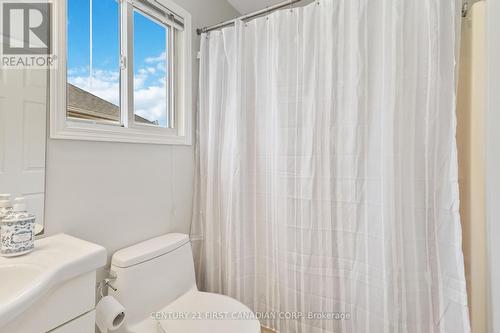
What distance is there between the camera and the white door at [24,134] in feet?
2.90

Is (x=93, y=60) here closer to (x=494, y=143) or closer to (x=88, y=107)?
(x=88, y=107)

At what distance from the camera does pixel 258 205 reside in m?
1.53

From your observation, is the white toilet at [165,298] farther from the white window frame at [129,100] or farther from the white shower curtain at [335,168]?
the white window frame at [129,100]

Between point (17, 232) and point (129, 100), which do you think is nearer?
point (17, 232)

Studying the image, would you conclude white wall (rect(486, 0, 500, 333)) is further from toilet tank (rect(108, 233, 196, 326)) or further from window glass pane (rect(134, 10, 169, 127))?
window glass pane (rect(134, 10, 169, 127))

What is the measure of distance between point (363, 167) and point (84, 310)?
1.28 meters

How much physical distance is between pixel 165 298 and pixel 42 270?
2.33ft

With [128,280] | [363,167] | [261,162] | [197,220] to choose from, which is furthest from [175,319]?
[363,167]

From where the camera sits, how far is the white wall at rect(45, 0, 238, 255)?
3.36ft

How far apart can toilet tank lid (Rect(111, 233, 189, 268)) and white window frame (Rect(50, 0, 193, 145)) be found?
22.5 inches

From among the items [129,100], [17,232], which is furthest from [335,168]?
[17,232]

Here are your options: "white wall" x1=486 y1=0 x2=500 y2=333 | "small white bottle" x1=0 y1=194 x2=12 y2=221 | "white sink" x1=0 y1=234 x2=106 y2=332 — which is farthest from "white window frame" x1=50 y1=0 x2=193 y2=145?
"white wall" x1=486 y1=0 x2=500 y2=333

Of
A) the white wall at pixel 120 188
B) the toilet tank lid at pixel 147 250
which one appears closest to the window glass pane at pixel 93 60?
the white wall at pixel 120 188

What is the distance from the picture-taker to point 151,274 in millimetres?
1227
